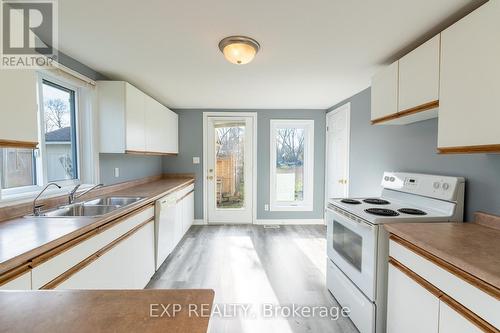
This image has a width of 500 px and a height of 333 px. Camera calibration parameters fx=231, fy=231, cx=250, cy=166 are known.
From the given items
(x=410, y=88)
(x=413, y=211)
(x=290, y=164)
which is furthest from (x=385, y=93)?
(x=290, y=164)

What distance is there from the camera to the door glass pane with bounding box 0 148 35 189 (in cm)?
160

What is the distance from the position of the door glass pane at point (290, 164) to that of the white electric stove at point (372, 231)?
7.26 feet

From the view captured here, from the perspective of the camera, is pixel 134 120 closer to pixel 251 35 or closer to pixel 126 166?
pixel 126 166

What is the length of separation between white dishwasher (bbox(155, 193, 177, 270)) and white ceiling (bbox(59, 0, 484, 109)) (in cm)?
146

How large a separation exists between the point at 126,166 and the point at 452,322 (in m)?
3.33

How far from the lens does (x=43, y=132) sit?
6.21 ft

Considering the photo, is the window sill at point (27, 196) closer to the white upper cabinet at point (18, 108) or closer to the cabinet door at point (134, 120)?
the white upper cabinet at point (18, 108)

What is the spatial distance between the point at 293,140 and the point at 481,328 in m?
3.70

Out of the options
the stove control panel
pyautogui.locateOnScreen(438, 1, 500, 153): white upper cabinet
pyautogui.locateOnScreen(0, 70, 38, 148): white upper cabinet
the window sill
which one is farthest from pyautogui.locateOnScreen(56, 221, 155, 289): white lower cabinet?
the stove control panel

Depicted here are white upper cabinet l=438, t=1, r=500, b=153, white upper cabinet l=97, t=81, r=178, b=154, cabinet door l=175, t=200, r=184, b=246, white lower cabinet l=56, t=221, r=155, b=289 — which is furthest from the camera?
cabinet door l=175, t=200, r=184, b=246

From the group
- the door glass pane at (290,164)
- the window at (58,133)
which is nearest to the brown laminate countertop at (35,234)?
the window at (58,133)

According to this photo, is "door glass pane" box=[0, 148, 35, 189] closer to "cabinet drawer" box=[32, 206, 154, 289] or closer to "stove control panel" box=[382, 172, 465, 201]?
"cabinet drawer" box=[32, 206, 154, 289]

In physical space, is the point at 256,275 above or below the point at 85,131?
below

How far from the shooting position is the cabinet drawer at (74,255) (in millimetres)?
1102
